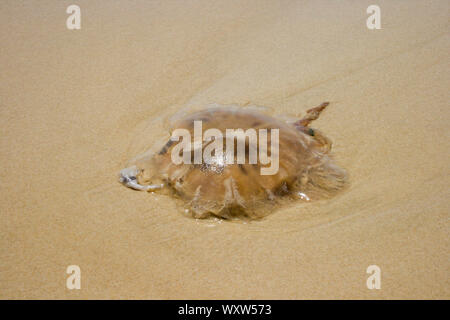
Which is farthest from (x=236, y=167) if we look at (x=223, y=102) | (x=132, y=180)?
(x=223, y=102)

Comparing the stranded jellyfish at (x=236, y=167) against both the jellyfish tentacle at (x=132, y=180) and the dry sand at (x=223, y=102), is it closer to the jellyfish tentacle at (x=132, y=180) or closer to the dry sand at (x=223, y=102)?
the jellyfish tentacle at (x=132, y=180)

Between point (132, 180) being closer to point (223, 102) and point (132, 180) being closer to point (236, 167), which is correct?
point (236, 167)

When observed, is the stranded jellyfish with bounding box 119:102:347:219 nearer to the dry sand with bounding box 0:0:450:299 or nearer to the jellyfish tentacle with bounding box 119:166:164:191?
the jellyfish tentacle with bounding box 119:166:164:191

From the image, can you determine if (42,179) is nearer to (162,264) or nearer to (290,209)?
(162,264)

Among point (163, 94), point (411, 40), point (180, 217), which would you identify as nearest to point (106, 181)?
point (180, 217)

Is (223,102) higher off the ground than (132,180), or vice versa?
(223,102)

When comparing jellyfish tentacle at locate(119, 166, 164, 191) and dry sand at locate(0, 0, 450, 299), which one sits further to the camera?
jellyfish tentacle at locate(119, 166, 164, 191)

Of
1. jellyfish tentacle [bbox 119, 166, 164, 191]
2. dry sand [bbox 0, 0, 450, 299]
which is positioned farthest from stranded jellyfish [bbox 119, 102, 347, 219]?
dry sand [bbox 0, 0, 450, 299]

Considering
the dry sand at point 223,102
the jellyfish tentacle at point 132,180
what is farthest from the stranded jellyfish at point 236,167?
the dry sand at point 223,102
